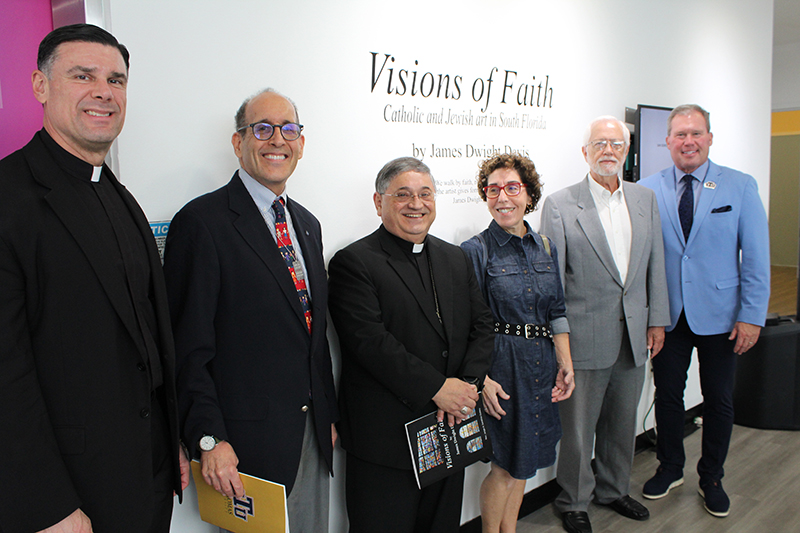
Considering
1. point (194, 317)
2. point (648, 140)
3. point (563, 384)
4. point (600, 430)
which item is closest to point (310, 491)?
point (194, 317)

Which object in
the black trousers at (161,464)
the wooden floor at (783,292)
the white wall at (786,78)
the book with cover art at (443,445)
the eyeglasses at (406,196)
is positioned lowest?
the wooden floor at (783,292)

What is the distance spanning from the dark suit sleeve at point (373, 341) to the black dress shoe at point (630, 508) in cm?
176

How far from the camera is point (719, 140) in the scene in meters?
4.58

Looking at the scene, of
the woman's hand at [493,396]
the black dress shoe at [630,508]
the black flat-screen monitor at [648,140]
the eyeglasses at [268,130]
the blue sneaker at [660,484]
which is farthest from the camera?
the black flat-screen monitor at [648,140]

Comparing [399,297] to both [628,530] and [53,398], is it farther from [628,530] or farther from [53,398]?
[628,530]

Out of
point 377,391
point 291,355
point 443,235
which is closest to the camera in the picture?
point 291,355

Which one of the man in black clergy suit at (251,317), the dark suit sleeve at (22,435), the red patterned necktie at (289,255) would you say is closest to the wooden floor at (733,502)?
the man in black clergy suit at (251,317)

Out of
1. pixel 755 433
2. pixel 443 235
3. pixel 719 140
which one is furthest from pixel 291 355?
pixel 719 140

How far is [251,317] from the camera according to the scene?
1706mm

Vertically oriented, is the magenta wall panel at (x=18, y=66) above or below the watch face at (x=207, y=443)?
above

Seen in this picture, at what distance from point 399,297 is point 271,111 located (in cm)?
79

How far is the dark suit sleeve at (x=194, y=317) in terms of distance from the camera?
1.59 meters

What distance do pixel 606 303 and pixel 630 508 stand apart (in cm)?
119

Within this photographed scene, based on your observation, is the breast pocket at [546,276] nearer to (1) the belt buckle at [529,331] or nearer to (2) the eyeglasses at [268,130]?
(1) the belt buckle at [529,331]
